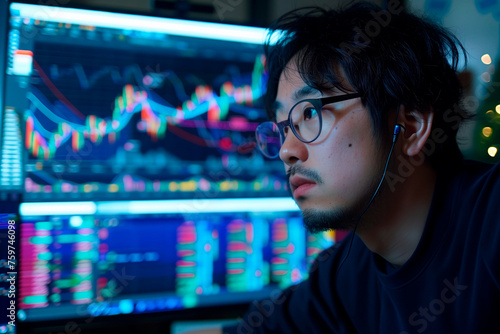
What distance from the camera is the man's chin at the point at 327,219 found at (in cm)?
68

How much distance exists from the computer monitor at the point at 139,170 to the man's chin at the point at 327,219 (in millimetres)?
210

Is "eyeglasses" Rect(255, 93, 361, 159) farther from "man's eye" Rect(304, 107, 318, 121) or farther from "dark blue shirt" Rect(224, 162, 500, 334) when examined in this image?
"dark blue shirt" Rect(224, 162, 500, 334)

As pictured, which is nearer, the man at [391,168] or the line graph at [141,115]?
the man at [391,168]

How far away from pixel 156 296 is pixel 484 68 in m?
0.82

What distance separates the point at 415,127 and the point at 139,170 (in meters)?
0.52

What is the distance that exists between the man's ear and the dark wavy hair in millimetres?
12

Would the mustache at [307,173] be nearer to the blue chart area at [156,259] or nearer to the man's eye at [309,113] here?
the man's eye at [309,113]

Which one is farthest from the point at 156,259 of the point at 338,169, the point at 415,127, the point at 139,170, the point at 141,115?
the point at 415,127

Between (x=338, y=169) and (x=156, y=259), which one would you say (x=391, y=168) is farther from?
(x=156, y=259)

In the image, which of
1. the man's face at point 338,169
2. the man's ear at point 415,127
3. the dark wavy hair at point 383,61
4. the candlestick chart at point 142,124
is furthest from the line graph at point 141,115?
the man's ear at point 415,127

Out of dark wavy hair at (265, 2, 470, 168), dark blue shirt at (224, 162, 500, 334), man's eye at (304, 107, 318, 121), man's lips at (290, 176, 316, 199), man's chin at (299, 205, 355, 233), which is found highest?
dark wavy hair at (265, 2, 470, 168)

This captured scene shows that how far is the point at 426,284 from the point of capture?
69cm

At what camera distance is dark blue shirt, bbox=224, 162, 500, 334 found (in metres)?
0.61

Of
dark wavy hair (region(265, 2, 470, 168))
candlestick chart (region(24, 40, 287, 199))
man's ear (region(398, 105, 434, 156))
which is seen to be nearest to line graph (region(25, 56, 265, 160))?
candlestick chart (region(24, 40, 287, 199))
